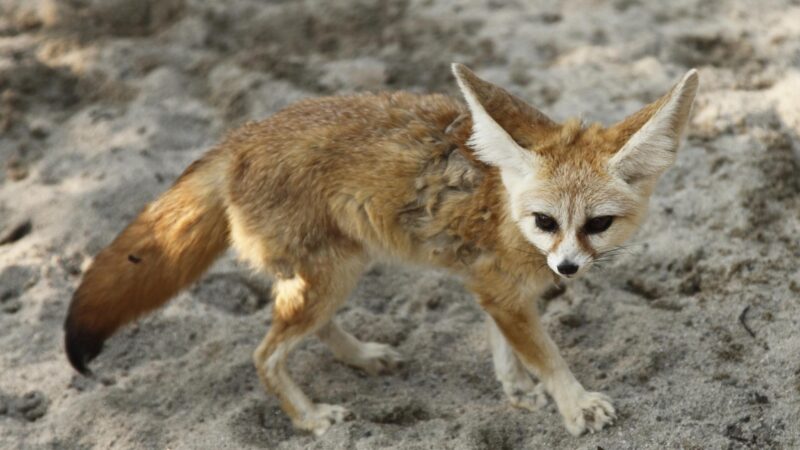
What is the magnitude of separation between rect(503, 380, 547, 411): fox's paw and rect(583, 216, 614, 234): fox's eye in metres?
0.98

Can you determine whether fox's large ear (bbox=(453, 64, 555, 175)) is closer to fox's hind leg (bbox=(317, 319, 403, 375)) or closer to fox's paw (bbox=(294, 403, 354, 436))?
fox's hind leg (bbox=(317, 319, 403, 375))

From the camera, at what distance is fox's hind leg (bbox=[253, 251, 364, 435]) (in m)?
4.15

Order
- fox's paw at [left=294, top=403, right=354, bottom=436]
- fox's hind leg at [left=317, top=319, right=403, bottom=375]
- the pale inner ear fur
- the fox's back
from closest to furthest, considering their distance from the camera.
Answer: the pale inner ear fur < the fox's back < fox's paw at [left=294, top=403, right=354, bottom=436] < fox's hind leg at [left=317, top=319, right=403, bottom=375]

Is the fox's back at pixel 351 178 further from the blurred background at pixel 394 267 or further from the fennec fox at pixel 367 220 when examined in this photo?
the blurred background at pixel 394 267

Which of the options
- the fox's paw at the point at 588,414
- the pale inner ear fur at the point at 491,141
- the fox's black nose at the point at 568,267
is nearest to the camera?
the fox's black nose at the point at 568,267

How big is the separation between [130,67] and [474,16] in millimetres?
2543

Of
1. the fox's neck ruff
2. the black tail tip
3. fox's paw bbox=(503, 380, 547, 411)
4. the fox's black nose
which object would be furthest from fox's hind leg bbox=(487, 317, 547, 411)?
the black tail tip

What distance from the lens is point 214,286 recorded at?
518cm

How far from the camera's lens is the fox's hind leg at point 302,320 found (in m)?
4.15

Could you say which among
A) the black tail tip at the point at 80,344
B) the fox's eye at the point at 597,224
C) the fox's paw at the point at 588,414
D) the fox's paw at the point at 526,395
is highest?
the fox's eye at the point at 597,224

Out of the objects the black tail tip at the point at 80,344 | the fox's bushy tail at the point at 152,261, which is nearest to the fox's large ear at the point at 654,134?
the fox's bushy tail at the point at 152,261

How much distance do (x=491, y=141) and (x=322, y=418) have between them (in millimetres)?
1486

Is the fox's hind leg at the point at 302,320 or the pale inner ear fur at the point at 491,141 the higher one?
the pale inner ear fur at the point at 491,141

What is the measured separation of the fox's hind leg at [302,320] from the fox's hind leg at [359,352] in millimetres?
341
